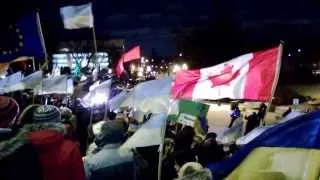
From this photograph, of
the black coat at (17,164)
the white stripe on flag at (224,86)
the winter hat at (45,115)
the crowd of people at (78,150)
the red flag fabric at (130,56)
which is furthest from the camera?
the red flag fabric at (130,56)

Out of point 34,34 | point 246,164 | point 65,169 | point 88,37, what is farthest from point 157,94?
point 88,37

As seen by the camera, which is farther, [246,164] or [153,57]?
[153,57]

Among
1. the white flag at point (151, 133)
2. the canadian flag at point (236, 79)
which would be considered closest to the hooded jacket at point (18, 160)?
the white flag at point (151, 133)

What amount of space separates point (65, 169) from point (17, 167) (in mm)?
526

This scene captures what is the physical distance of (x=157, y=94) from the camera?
7477mm

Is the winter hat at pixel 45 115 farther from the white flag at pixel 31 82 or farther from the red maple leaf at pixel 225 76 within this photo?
the white flag at pixel 31 82

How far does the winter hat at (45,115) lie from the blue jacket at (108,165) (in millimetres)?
579

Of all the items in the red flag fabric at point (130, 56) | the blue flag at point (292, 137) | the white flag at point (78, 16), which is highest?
the white flag at point (78, 16)

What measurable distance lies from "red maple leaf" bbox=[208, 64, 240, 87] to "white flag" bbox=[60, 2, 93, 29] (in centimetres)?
618

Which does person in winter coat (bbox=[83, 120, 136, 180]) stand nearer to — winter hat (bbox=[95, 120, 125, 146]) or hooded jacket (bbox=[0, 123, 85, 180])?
winter hat (bbox=[95, 120, 125, 146])

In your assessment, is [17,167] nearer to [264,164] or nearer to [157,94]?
[264,164]

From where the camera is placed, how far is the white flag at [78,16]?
14.2 meters

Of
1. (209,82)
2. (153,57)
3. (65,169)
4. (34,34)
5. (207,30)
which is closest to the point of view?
(65,169)

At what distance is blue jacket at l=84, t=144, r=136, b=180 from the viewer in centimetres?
553
